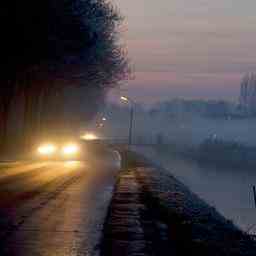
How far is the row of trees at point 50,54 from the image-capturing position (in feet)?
169

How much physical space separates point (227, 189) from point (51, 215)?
40929mm

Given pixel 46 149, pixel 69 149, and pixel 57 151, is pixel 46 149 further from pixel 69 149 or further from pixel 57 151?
pixel 69 149

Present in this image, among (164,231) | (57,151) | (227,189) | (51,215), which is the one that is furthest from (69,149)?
(164,231)

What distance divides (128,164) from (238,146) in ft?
234

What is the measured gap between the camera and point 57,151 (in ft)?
233

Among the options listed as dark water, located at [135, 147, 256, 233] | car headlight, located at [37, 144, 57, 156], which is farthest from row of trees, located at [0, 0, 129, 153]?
dark water, located at [135, 147, 256, 233]

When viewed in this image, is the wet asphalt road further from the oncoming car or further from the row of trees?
the oncoming car

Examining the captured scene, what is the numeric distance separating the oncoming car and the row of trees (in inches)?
131

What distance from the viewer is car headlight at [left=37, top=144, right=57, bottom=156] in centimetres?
6891

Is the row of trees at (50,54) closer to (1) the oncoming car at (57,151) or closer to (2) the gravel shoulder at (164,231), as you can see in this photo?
(1) the oncoming car at (57,151)

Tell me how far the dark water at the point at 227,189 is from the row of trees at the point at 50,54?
11122 millimetres

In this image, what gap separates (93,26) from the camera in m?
60.2

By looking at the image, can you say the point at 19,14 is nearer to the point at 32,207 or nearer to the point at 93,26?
the point at 93,26

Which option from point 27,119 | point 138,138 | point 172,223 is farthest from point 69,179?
point 138,138
